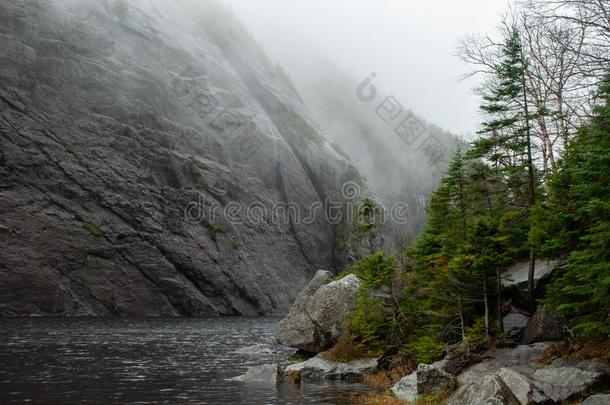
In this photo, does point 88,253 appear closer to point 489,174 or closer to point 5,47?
point 5,47

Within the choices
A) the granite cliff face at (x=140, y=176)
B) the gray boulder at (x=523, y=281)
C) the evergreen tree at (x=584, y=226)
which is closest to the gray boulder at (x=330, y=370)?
the gray boulder at (x=523, y=281)

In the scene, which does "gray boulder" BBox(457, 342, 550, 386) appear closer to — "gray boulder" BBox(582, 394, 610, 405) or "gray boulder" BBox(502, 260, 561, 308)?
"gray boulder" BBox(502, 260, 561, 308)

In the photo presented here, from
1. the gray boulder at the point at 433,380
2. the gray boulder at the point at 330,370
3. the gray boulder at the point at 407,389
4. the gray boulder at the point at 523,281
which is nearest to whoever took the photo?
the gray boulder at the point at 433,380

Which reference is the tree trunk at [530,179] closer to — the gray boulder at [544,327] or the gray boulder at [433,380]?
the gray boulder at [544,327]

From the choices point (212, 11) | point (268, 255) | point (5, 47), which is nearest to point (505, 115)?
point (268, 255)

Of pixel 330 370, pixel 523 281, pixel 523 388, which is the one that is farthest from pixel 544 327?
pixel 330 370

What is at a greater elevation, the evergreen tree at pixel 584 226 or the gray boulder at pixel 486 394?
the evergreen tree at pixel 584 226

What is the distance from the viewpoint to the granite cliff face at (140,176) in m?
83.5

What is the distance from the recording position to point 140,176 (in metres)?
96.5

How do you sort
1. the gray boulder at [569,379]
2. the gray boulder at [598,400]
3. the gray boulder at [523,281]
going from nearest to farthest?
the gray boulder at [598,400]
the gray boulder at [569,379]
the gray boulder at [523,281]

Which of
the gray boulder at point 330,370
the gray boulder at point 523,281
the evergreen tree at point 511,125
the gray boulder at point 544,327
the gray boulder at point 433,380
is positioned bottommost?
the gray boulder at point 330,370

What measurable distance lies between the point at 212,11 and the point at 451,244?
156685 millimetres

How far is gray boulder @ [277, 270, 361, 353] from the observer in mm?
33406

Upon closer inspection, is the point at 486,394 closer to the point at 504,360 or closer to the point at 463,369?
the point at 504,360
